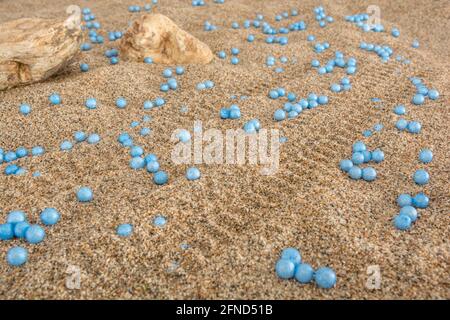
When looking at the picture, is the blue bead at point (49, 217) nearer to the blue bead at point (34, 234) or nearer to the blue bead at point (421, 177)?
the blue bead at point (34, 234)

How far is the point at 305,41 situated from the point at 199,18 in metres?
1.76

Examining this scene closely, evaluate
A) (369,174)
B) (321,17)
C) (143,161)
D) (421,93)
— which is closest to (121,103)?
(143,161)

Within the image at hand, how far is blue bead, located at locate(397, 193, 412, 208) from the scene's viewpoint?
2.67m

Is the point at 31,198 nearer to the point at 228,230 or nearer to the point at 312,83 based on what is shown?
the point at 228,230

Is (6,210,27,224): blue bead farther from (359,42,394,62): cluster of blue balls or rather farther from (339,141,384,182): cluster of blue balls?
(359,42,394,62): cluster of blue balls

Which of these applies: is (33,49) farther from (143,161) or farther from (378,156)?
(378,156)

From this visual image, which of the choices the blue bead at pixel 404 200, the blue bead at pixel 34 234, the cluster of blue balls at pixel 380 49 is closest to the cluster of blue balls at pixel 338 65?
the cluster of blue balls at pixel 380 49

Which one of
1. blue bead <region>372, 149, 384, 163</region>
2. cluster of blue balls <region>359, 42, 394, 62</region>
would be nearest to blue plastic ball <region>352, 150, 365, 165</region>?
blue bead <region>372, 149, 384, 163</region>

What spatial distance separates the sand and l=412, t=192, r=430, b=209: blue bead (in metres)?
0.05

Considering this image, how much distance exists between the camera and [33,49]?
391cm

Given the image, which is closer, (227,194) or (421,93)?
(227,194)

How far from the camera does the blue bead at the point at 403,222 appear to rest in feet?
8.07

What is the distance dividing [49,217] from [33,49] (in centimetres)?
208

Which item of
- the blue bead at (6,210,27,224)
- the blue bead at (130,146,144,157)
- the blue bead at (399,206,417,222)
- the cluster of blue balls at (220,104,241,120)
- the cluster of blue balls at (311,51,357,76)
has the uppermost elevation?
the blue bead at (399,206,417,222)
